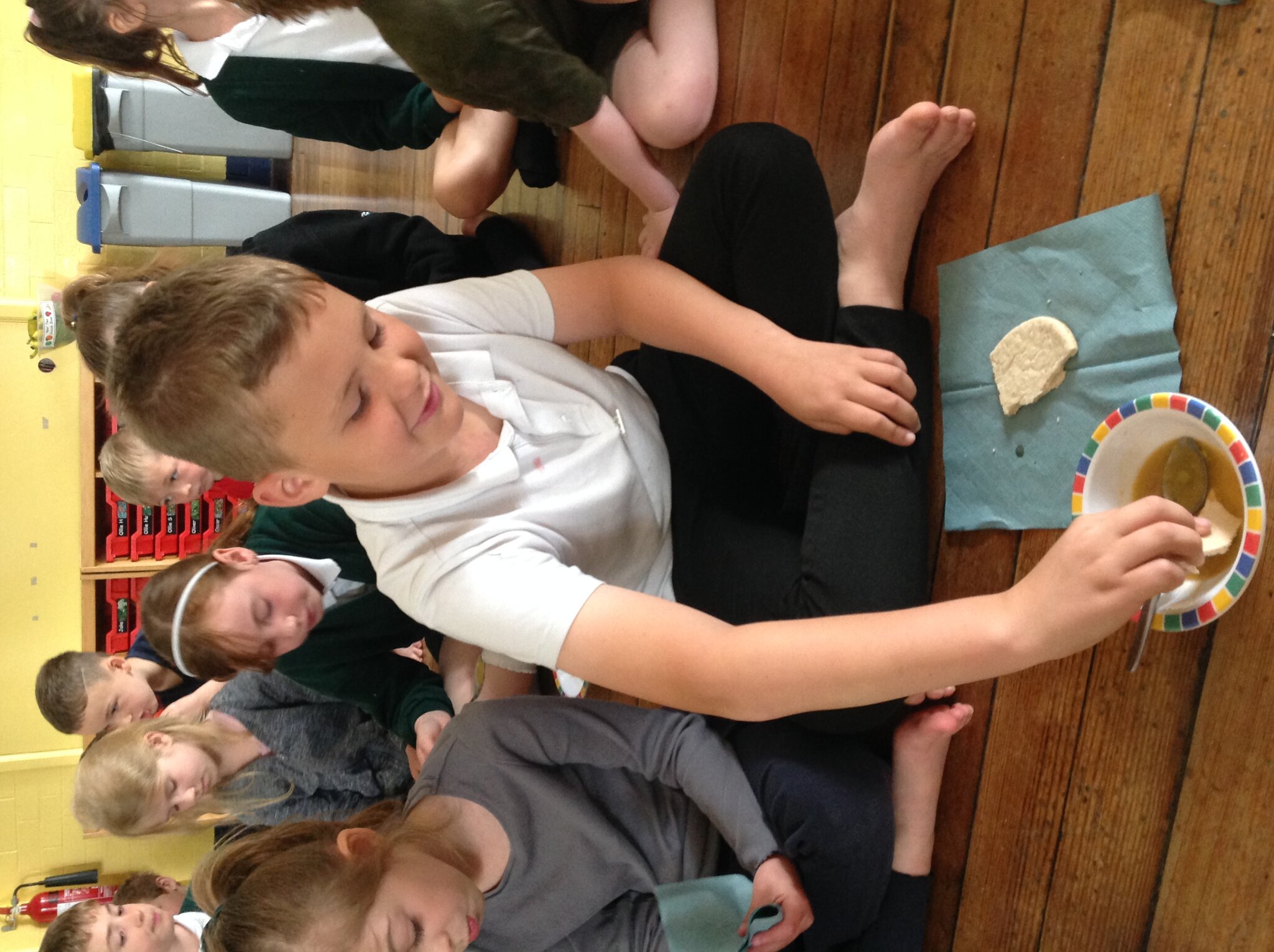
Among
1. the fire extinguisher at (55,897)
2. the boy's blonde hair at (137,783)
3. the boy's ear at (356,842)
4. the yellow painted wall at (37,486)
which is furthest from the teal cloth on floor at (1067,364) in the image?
the fire extinguisher at (55,897)

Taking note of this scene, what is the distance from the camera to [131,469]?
1.86m

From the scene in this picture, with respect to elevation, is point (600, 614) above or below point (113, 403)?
below

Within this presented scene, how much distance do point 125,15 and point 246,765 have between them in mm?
1282

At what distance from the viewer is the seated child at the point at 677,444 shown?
2.55 feet

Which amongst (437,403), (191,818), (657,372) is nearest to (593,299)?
(657,372)

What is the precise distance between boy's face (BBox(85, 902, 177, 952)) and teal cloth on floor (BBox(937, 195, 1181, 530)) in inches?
62.5

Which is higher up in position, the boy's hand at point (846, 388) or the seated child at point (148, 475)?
the boy's hand at point (846, 388)

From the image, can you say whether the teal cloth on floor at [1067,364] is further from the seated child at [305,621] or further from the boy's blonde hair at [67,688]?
the boy's blonde hair at [67,688]

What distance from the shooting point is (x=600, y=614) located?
2.73ft

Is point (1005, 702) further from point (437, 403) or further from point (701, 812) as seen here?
point (437, 403)

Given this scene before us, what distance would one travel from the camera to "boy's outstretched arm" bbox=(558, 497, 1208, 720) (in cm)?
69

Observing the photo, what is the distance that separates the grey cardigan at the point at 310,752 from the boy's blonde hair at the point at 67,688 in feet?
1.13

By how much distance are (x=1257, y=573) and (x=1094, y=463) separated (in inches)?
6.1

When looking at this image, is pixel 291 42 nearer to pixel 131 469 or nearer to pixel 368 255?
pixel 368 255
